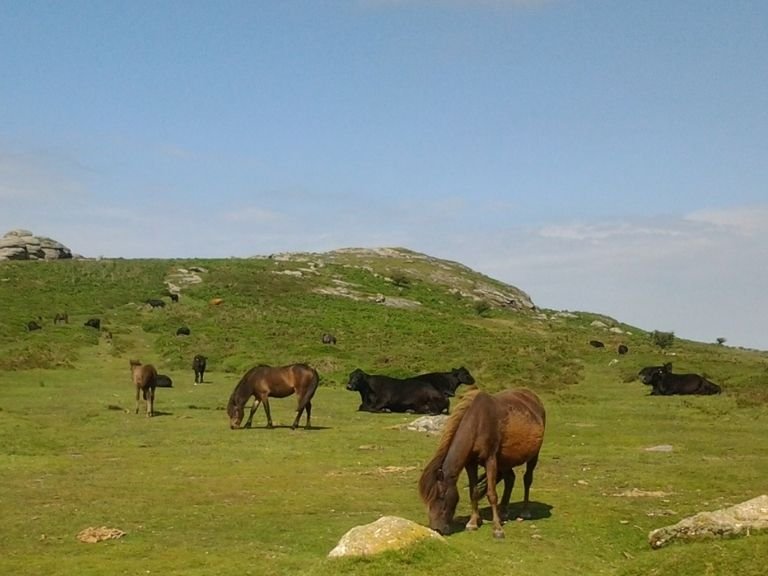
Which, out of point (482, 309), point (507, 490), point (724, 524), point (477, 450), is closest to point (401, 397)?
point (507, 490)

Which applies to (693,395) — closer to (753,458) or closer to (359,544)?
(753,458)

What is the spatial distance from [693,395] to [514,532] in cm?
3032

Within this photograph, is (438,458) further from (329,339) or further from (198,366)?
(329,339)

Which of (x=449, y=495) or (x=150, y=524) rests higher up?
(x=449, y=495)

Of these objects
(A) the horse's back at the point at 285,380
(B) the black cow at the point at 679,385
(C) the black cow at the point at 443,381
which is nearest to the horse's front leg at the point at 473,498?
(A) the horse's back at the point at 285,380

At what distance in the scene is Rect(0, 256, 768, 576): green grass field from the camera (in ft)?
44.3

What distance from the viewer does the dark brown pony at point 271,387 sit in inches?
1198

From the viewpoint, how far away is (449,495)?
14469 millimetres

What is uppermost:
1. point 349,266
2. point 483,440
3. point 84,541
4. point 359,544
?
point 349,266

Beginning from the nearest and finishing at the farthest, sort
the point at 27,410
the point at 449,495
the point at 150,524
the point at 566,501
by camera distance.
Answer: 1. the point at 449,495
2. the point at 150,524
3. the point at 566,501
4. the point at 27,410

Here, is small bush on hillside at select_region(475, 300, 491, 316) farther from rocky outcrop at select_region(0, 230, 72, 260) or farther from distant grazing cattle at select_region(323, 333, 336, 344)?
rocky outcrop at select_region(0, 230, 72, 260)

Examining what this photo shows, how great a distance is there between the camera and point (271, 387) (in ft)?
102

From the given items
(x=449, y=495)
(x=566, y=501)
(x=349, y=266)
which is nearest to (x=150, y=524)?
(x=449, y=495)

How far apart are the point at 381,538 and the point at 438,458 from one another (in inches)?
124
